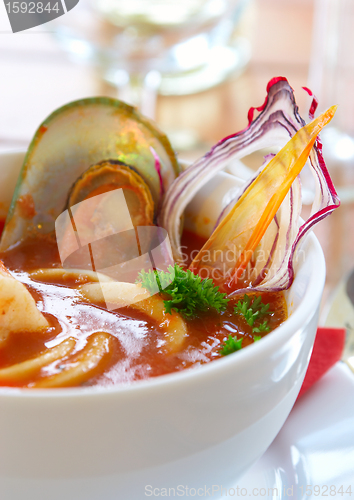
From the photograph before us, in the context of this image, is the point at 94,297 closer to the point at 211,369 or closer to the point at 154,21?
the point at 211,369

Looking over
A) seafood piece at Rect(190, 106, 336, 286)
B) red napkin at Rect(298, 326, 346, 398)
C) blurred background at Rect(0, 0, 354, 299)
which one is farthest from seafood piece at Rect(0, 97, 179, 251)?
blurred background at Rect(0, 0, 354, 299)

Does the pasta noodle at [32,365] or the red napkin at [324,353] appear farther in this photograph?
the red napkin at [324,353]

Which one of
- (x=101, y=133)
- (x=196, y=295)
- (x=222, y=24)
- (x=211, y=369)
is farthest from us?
(x=222, y=24)

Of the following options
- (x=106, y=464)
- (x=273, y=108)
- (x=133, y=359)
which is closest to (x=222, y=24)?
(x=273, y=108)

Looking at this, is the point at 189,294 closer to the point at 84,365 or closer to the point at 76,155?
the point at 84,365

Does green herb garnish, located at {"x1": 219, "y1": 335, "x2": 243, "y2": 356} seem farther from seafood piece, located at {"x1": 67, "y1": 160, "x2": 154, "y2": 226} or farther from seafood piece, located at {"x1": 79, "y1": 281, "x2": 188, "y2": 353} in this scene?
seafood piece, located at {"x1": 67, "y1": 160, "x2": 154, "y2": 226}

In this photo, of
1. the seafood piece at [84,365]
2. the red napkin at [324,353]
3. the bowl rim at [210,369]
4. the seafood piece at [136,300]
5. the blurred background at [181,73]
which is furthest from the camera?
the blurred background at [181,73]

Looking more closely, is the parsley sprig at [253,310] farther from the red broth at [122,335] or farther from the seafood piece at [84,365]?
the seafood piece at [84,365]

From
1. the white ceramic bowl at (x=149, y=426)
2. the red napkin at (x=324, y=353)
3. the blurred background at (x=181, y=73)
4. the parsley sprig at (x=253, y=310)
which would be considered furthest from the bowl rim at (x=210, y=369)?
the blurred background at (x=181, y=73)
